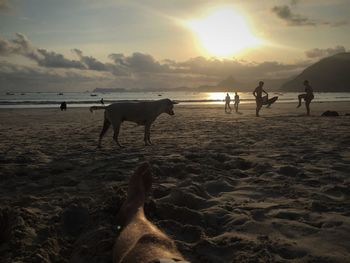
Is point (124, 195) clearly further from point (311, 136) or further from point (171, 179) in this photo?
point (311, 136)

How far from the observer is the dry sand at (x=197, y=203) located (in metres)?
3.41

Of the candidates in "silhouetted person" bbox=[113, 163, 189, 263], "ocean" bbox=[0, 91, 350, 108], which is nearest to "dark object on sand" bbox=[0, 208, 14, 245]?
"silhouetted person" bbox=[113, 163, 189, 263]

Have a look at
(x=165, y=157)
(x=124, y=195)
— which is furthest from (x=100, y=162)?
(x=124, y=195)

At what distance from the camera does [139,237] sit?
2.90 m

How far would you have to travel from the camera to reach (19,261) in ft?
10.7

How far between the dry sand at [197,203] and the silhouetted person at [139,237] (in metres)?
0.27

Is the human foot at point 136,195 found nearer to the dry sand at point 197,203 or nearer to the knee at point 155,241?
the dry sand at point 197,203

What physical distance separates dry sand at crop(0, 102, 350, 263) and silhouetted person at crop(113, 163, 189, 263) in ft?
0.89

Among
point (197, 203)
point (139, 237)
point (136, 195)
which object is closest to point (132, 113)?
point (197, 203)

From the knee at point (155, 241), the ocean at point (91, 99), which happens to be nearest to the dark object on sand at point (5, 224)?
the knee at point (155, 241)

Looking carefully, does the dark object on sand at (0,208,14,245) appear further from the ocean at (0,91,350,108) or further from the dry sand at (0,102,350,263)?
the ocean at (0,91,350,108)

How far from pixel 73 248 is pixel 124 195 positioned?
1.15 metres

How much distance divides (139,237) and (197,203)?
195cm

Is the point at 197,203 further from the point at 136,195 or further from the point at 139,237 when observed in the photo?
the point at 139,237
